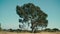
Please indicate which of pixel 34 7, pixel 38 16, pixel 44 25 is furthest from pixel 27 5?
pixel 44 25

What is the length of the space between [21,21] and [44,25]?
14.3 ft

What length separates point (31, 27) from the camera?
80.7 feet

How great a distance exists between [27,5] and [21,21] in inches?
118

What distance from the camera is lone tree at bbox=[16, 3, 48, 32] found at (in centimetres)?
2500

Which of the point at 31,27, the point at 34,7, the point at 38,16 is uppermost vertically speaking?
the point at 34,7

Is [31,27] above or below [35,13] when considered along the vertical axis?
below

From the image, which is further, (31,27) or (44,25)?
(44,25)

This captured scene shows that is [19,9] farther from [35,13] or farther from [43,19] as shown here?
[43,19]

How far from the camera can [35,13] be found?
25.5m

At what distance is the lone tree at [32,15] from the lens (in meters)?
25.0

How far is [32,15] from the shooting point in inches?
990

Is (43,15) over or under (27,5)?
under

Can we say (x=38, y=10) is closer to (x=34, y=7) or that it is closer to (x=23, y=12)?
(x=34, y=7)

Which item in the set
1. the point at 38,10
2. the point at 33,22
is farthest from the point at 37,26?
the point at 38,10
